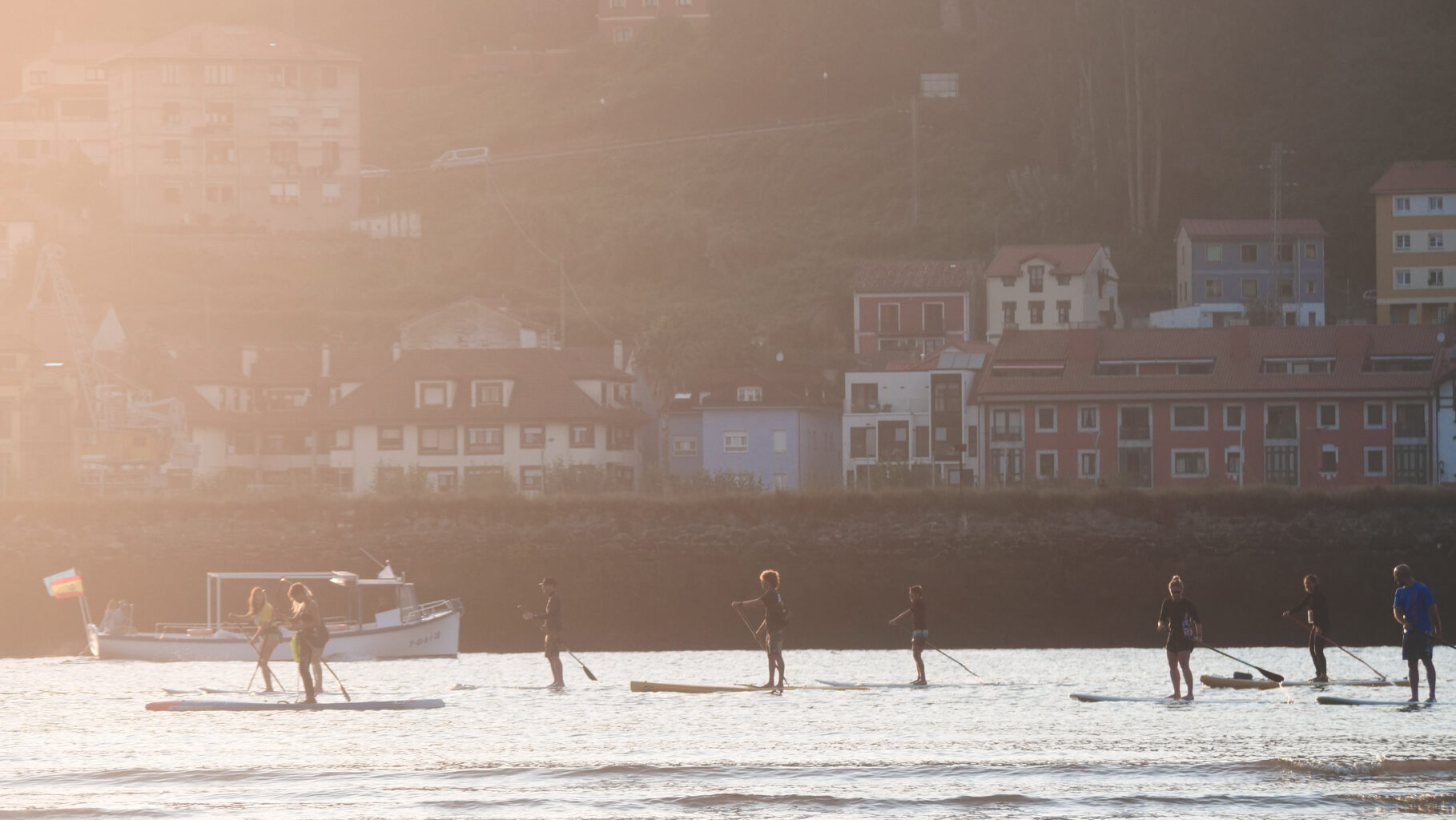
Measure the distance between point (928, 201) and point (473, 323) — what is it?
5294 cm

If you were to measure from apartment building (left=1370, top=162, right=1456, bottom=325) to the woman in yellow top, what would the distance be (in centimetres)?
9176

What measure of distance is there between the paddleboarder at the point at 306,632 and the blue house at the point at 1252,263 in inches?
3634

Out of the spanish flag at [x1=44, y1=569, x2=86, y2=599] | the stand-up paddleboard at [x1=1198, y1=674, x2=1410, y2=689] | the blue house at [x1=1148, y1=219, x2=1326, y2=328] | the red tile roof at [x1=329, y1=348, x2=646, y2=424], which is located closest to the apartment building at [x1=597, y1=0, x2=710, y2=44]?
the blue house at [x1=1148, y1=219, x2=1326, y2=328]

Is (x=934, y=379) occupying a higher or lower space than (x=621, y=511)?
higher

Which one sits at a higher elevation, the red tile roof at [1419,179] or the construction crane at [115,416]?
the red tile roof at [1419,179]

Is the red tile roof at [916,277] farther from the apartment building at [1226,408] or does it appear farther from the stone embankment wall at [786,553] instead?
the stone embankment wall at [786,553]

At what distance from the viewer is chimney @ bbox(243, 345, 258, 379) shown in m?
91.1

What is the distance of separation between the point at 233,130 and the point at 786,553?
279 feet

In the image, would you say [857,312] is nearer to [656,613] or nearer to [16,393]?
[16,393]

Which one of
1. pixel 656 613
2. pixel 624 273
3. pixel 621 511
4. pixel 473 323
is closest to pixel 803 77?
pixel 624 273

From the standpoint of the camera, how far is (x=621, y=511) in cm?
6531

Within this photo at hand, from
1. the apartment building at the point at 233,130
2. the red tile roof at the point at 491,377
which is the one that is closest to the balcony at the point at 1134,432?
the red tile roof at the point at 491,377

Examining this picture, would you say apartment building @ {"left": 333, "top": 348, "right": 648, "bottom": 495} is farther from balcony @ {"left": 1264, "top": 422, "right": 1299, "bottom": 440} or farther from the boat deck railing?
the boat deck railing

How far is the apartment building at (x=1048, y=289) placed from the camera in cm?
10650
